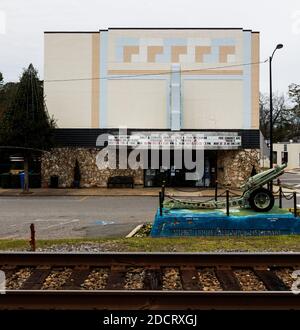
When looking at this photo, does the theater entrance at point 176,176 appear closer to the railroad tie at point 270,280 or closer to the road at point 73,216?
the road at point 73,216

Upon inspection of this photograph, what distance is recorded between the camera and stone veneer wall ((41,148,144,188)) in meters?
29.6

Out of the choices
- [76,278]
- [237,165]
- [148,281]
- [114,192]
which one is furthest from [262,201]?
[237,165]

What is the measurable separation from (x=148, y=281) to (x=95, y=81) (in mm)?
24401

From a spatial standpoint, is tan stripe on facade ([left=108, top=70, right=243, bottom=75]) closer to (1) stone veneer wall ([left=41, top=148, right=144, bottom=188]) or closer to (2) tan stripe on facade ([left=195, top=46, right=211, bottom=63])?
(2) tan stripe on facade ([left=195, top=46, right=211, bottom=63])

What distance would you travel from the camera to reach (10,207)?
19453mm

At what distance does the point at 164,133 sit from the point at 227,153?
16.2 ft

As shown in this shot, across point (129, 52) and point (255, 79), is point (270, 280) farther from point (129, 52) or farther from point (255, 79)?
point (129, 52)

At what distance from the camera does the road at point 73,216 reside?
12852 mm

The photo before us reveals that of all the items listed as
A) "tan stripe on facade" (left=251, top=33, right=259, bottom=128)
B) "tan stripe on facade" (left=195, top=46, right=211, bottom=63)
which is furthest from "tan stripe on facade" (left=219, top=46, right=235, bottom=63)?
"tan stripe on facade" (left=251, top=33, right=259, bottom=128)

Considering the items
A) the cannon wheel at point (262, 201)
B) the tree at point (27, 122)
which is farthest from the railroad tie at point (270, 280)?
the tree at point (27, 122)

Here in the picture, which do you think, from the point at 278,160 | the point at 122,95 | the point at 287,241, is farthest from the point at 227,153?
the point at 278,160

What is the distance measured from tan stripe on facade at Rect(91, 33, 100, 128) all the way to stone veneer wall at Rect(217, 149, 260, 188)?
9331 mm

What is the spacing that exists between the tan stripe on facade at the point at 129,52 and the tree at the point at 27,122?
6270mm

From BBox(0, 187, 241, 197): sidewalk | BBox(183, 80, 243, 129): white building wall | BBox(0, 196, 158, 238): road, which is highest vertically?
BBox(183, 80, 243, 129): white building wall
